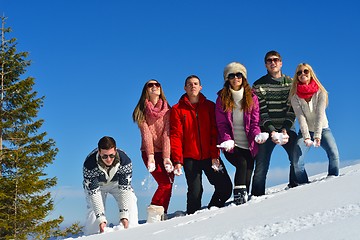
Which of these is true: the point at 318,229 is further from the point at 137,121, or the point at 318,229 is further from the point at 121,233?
the point at 137,121

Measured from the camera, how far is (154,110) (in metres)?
6.89

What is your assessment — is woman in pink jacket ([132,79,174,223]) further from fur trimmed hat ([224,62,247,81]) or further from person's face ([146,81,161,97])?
fur trimmed hat ([224,62,247,81])

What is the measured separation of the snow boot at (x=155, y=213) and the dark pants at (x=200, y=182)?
15.5 inches

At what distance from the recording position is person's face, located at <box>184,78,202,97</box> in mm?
6762

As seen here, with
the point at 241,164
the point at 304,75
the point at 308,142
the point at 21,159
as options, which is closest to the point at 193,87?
the point at 241,164

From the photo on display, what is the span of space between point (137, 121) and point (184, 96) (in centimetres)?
80

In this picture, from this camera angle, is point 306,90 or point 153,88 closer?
point 306,90

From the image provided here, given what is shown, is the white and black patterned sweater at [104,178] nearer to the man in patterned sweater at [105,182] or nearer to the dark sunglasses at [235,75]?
the man in patterned sweater at [105,182]

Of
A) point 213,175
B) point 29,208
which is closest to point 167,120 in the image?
point 213,175

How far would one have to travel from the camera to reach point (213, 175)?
666cm

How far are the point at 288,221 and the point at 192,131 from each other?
3.13 m

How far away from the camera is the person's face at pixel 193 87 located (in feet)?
22.2

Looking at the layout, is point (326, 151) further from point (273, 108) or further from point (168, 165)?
point (168, 165)

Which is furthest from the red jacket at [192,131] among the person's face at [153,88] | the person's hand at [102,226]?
the person's hand at [102,226]
